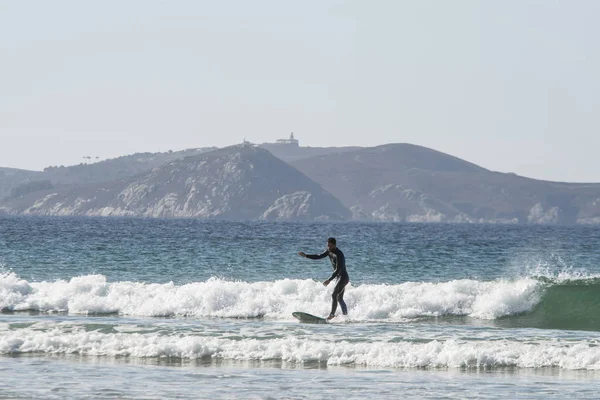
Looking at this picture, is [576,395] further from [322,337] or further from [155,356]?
[155,356]

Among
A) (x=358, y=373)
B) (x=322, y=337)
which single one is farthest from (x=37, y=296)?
(x=358, y=373)

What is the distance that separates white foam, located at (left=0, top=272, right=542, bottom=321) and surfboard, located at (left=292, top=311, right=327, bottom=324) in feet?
4.69

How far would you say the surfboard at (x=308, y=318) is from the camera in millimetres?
24531

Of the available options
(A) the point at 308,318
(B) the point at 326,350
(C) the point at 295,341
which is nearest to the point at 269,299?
(A) the point at 308,318

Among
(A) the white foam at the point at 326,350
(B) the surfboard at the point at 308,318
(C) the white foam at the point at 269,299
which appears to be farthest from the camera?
(C) the white foam at the point at 269,299

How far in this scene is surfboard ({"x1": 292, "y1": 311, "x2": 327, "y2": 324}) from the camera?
2453 centimetres

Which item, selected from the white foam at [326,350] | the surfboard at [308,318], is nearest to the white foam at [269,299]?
the surfboard at [308,318]

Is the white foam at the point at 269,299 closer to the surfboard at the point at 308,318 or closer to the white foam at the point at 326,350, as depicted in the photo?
the surfboard at the point at 308,318

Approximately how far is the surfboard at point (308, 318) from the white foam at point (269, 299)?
1430 mm

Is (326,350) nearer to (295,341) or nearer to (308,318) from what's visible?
(295,341)

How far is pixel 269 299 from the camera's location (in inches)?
1113

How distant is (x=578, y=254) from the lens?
7281 cm

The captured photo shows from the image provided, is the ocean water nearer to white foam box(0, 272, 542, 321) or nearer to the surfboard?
white foam box(0, 272, 542, 321)

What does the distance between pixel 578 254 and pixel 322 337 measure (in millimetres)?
55435
